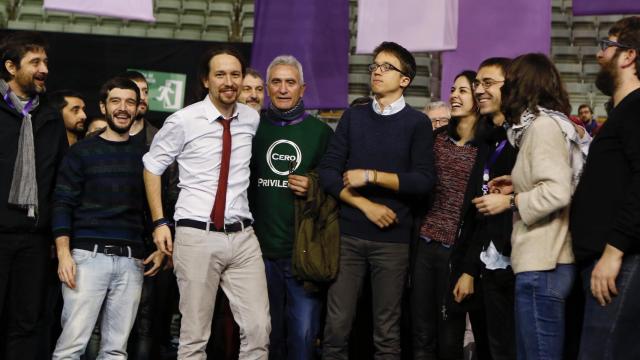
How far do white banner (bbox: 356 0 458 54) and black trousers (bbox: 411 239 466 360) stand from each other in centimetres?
230

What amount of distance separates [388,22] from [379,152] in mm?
2316

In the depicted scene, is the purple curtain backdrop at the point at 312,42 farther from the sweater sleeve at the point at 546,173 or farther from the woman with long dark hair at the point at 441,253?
the sweater sleeve at the point at 546,173

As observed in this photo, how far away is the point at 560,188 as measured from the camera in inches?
97.7

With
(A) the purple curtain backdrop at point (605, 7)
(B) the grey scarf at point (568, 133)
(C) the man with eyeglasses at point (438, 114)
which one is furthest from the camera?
(A) the purple curtain backdrop at point (605, 7)

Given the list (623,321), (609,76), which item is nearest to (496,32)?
(609,76)

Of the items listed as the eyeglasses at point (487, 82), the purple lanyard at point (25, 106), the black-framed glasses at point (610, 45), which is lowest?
the purple lanyard at point (25, 106)

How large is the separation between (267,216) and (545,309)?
1419mm

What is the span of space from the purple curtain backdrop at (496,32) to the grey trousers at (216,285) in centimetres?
265

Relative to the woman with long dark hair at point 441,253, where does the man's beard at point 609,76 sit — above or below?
above

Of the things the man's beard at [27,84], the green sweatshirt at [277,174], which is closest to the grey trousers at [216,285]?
the green sweatshirt at [277,174]

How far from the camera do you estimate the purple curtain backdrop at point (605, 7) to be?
5.16 metres

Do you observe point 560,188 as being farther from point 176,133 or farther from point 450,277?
point 176,133

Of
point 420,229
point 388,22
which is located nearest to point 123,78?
point 420,229

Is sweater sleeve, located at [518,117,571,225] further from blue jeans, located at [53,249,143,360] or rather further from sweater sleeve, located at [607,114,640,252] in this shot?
blue jeans, located at [53,249,143,360]
